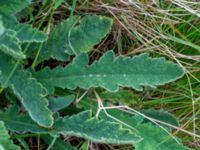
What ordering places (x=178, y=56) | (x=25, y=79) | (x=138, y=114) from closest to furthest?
1. (x=25, y=79)
2. (x=138, y=114)
3. (x=178, y=56)

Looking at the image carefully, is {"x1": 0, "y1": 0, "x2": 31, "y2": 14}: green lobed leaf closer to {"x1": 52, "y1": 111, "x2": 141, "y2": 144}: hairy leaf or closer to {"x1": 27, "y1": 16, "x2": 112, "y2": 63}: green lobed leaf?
{"x1": 27, "y1": 16, "x2": 112, "y2": 63}: green lobed leaf

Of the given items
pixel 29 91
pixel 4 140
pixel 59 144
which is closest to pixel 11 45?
pixel 29 91

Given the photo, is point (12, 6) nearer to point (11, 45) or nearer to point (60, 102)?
point (11, 45)

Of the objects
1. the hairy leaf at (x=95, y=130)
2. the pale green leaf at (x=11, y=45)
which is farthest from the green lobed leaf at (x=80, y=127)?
the pale green leaf at (x=11, y=45)

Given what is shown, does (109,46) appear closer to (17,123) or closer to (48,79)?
(48,79)

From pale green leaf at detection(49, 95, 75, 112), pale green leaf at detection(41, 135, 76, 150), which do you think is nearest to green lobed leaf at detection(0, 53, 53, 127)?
pale green leaf at detection(49, 95, 75, 112)

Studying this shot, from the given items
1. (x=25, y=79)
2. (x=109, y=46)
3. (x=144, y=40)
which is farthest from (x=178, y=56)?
(x=25, y=79)
